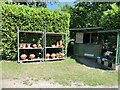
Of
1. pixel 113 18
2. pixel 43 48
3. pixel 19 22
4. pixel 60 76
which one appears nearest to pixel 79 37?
pixel 113 18

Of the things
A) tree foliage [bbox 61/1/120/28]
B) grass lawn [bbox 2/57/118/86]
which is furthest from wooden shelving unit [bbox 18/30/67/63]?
tree foliage [bbox 61/1/120/28]

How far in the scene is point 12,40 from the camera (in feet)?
28.1

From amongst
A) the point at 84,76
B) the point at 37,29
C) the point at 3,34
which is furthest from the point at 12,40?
the point at 84,76

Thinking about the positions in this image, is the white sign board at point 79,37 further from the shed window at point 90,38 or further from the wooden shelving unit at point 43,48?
the wooden shelving unit at point 43,48

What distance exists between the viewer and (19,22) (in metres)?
8.62

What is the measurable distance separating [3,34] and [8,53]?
97 centimetres

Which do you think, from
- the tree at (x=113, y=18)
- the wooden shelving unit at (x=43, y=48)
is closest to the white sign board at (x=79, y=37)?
the tree at (x=113, y=18)

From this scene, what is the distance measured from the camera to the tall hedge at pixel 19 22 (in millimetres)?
8383

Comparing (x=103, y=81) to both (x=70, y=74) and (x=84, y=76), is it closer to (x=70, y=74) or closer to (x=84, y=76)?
(x=84, y=76)

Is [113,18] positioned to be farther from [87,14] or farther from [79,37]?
[87,14]

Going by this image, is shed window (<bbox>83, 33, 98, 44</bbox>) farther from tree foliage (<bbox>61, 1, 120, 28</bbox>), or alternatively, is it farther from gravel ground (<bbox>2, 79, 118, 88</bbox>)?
gravel ground (<bbox>2, 79, 118, 88</bbox>)

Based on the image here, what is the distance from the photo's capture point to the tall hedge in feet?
27.5

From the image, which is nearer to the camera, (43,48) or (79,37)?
(43,48)

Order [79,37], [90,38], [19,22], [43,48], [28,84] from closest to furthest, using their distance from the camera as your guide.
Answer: [28,84] → [19,22] → [43,48] → [90,38] → [79,37]
